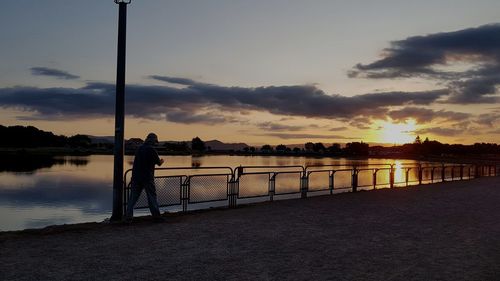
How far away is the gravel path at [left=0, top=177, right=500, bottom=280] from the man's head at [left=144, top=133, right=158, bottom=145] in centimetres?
204

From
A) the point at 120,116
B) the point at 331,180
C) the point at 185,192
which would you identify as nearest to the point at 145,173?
the point at 120,116

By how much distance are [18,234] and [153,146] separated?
3692 mm

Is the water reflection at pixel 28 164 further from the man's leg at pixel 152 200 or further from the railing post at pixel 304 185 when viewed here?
the man's leg at pixel 152 200

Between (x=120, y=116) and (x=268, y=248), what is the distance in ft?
17.9

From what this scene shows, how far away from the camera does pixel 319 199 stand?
58.9 ft

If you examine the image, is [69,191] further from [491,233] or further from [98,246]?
[491,233]

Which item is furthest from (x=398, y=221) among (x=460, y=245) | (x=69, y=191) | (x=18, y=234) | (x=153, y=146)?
(x=69, y=191)

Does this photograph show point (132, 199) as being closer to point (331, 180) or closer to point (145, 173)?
point (145, 173)

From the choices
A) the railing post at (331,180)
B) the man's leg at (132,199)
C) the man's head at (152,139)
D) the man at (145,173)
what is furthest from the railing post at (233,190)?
the railing post at (331,180)

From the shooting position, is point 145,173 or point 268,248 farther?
point 145,173

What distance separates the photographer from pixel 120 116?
11.8 meters

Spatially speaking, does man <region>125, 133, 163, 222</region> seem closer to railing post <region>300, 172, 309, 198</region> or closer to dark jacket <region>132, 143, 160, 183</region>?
dark jacket <region>132, 143, 160, 183</region>

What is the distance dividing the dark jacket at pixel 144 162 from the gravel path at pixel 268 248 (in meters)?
1.13

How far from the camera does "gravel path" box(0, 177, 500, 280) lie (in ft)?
22.9
